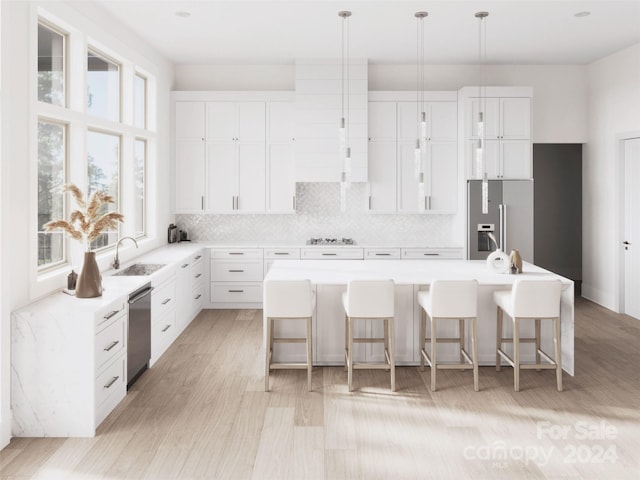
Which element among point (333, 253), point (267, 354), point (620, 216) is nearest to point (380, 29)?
point (333, 253)

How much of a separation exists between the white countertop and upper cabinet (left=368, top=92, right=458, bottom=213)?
177cm

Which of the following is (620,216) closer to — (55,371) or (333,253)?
(333,253)

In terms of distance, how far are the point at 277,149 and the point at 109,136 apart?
2.35 m

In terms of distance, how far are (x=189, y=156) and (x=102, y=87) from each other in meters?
2.08

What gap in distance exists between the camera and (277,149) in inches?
285

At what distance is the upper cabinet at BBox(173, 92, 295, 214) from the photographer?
23.5 feet

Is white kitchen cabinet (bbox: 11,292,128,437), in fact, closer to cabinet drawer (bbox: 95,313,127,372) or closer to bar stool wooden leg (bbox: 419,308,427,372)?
cabinet drawer (bbox: 95,313,127,372)

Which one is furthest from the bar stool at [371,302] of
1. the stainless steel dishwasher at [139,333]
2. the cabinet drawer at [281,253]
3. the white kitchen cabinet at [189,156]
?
the white kitchen cabinet at [189,156]

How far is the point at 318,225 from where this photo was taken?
299 inches

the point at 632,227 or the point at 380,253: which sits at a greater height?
the point at 632,227

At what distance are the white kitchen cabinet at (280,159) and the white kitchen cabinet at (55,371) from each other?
13.1 feet

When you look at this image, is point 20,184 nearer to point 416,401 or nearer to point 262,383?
point 262,383

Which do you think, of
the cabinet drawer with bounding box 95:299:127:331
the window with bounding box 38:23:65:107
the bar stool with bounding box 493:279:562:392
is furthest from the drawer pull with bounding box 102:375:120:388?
the bar stool with bounding box 493:279:562:392

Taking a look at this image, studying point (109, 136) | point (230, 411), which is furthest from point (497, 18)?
point (230, 411)
